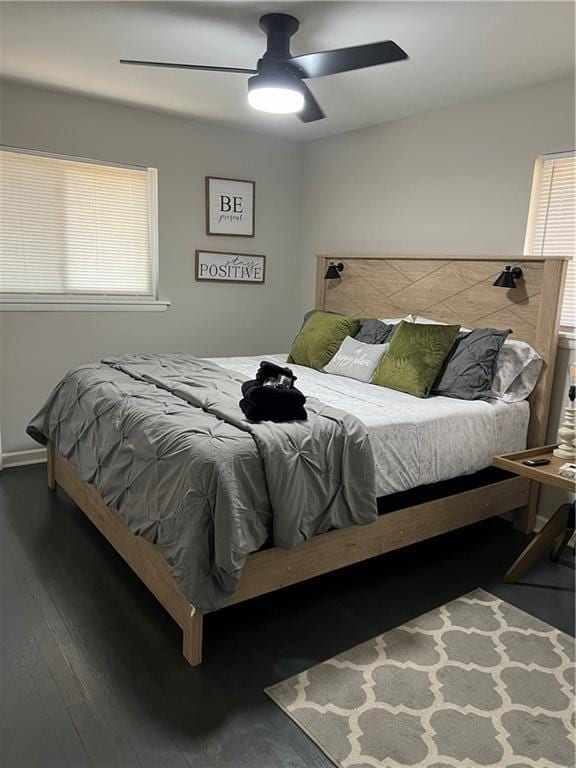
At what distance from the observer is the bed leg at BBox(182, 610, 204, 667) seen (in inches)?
79.3

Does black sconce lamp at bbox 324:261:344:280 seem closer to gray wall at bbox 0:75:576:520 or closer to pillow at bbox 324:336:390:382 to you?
gray wall at bbox 0:75:576:520

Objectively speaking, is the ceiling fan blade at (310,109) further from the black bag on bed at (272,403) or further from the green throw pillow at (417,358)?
the black bag on bed at (272,403)

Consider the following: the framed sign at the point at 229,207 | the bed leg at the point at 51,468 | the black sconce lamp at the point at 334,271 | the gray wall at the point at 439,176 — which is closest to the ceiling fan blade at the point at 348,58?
the gray wall at the point at 439,176

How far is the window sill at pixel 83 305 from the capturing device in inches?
151

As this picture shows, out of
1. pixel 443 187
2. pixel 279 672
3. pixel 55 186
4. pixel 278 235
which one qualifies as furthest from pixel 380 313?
pixel 279 672

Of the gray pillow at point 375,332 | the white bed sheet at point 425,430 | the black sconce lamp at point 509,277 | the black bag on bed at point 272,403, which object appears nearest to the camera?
the black bag on bed at point 272,403

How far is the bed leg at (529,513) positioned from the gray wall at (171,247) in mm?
2647

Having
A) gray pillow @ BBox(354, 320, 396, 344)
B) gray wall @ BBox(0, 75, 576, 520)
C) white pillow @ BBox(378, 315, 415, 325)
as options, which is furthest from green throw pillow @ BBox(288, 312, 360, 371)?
gray wall @ BBox(0, 75, 576, 520)

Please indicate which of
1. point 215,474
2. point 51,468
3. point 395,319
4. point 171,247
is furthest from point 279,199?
point 215,474

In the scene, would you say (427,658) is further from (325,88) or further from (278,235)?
(278,235)

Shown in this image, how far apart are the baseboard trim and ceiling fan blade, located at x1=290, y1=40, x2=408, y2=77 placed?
3079 millimetres

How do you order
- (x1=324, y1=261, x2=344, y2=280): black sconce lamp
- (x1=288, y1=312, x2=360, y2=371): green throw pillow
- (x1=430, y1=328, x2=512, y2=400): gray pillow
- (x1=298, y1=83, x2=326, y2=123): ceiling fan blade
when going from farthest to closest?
(x1=324, y1=261, x2=344, y2=280): black sconce lamp → (x1=288, y1=312, x2=360, y2=371): green throw pillow → (x1=430, y1=328, x2=512, y2=400): gray pillow → (x1=298, y1=83, x2=326, y2=123): ceiling fan blade

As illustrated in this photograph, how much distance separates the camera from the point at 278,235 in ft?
16.4

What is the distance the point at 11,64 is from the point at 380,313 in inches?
110
